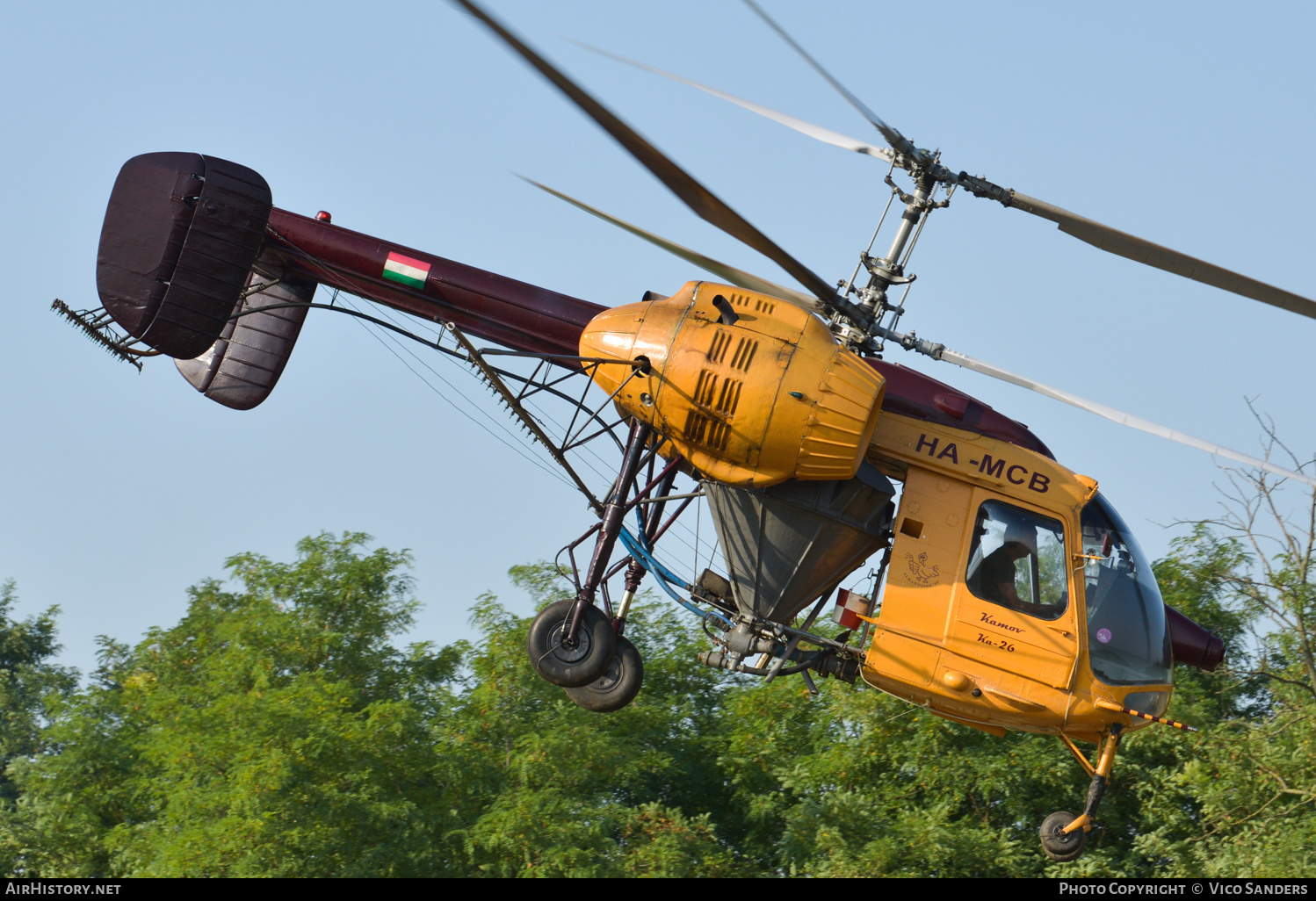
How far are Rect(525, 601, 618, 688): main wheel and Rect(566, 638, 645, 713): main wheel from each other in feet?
1.27

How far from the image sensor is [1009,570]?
9828mm

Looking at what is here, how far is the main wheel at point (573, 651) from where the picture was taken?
10.5 m

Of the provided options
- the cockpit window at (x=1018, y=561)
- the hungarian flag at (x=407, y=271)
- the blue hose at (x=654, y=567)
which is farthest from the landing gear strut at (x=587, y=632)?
the cockpit window at (x=1018, y=561)

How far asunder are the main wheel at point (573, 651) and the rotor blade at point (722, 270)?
2.85m

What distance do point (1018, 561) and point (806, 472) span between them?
171 centimetres

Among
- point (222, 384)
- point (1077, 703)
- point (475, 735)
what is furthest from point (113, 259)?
point (475, 735)

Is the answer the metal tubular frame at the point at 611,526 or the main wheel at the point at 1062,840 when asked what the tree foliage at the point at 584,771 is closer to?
the main wheel at the point at 1062,840

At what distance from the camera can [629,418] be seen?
10.6 metres

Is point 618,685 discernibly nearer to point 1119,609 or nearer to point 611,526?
point 611,526

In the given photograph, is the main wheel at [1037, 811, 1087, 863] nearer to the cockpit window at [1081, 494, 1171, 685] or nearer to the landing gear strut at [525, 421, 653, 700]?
the cockpit window at [1081, 494, 1171, 685]

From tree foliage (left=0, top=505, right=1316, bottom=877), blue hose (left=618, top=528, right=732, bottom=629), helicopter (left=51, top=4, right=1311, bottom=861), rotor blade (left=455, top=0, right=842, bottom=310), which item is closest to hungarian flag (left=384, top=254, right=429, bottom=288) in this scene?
helicopter (left=51, top=4, right=1311, bottom=861)

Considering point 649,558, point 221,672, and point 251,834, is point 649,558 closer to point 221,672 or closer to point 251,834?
point 251,834

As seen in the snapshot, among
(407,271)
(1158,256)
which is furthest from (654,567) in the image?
(1158,256)

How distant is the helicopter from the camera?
9617 millimetres
